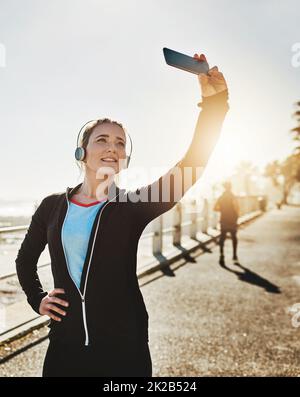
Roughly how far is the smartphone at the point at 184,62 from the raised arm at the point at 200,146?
0.04 m

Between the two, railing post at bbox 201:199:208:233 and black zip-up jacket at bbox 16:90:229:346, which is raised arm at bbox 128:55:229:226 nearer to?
black zip-up jacket at bbox 16:90:229:346

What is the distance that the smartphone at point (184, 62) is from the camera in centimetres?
147

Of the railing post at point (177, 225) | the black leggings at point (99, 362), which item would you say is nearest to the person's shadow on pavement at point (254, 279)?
the railing post at point (177, 225)

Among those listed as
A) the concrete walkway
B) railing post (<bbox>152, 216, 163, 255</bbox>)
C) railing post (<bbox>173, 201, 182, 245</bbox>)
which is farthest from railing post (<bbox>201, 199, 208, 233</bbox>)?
the concrete walkway

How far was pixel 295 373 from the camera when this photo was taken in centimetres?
384

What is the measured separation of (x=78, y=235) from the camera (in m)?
1.82

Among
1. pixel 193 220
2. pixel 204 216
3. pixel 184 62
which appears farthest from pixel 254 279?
pixel 204 216

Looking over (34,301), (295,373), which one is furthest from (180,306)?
(34,301)

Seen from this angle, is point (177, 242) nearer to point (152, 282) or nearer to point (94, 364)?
point (152, 282)

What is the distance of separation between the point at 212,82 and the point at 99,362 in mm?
1268

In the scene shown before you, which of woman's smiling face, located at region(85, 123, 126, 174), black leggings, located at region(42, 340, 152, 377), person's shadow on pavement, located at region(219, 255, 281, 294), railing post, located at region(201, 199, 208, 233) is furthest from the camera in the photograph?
railing post, located at region(201, 199, 208, 233)

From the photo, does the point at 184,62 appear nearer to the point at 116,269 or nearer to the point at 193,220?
the point at 116,269

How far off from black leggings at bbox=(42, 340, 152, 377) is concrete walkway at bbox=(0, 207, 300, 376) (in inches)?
86.2

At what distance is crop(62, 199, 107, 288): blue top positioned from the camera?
1.81 meters
